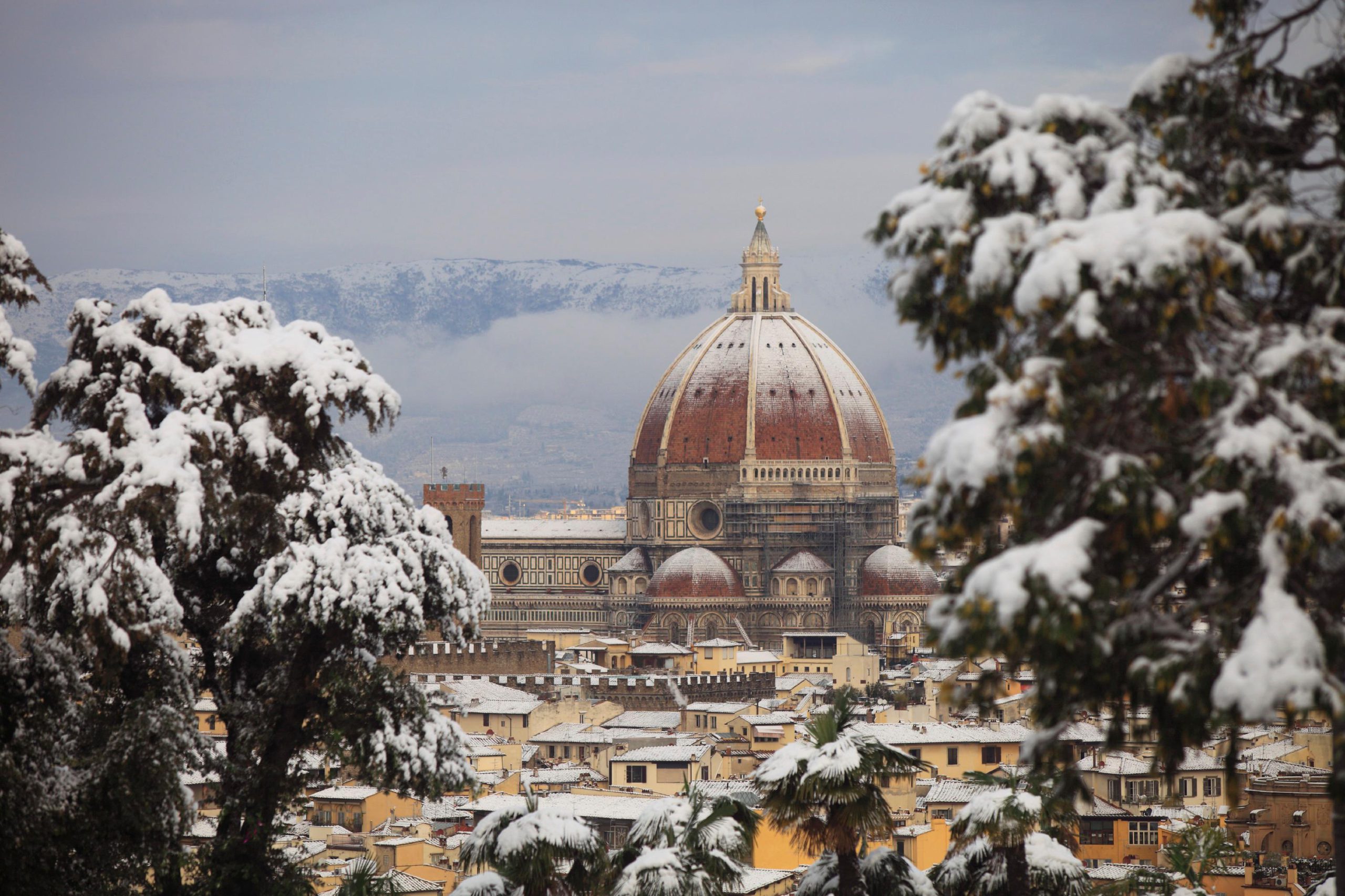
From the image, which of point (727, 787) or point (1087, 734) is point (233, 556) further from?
point (1087, 734)

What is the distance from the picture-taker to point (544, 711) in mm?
67750

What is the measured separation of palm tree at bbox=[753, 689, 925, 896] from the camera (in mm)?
18406

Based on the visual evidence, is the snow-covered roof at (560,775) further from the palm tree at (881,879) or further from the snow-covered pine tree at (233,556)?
the palm tree at (881,879)

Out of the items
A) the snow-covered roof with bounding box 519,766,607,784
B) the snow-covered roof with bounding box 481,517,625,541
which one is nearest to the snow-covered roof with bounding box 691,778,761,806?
the snow-covered roof with bounding box 519,766,607,784

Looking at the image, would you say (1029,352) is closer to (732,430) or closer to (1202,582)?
(1202,582)

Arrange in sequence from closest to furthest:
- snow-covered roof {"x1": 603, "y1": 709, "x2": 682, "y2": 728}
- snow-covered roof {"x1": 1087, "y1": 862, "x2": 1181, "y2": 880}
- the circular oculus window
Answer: snow-covered roof {"x1": 1087, "y1": 862, "x2": 1181, "y2": 880} < snow-covered roof {"x1": 603, "y1": 709, "x2": 682, "y2": 728} < the circular oculus window

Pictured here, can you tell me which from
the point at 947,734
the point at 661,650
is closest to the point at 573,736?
the point at 947,734

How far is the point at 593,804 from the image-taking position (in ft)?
133

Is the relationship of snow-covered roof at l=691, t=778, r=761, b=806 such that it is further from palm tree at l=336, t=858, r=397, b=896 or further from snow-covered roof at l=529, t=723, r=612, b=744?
snow-covered roof at l=529, t=723, r=612, b=744

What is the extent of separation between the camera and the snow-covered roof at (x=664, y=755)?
50.9 metres

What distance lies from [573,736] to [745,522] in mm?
52661

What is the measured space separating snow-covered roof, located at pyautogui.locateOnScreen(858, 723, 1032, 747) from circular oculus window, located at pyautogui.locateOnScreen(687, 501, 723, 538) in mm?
60729

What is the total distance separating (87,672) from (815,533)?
9430 cm

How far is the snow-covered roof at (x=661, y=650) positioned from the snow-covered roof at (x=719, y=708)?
52.2 feet
